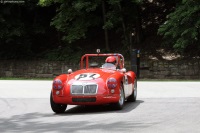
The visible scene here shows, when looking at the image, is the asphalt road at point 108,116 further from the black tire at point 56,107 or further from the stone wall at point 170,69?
the stone wall at point 170,69

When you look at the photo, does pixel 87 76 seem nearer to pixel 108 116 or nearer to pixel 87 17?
pixel 108 116

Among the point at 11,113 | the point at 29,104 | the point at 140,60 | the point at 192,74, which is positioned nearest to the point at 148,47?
the point at 140,60

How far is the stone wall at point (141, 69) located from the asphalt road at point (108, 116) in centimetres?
1393

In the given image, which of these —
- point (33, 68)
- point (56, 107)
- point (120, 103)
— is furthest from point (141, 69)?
point (56, 107)

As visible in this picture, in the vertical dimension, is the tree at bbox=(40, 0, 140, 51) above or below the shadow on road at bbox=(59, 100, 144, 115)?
above

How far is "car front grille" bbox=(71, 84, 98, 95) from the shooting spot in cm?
1192

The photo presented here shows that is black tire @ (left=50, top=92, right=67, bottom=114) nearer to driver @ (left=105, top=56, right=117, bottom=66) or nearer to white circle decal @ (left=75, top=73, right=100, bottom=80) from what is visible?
white circle decal @ (left=75, top=73, right=100, bottom=80)

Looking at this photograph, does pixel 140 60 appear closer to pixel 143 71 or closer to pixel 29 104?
pixel 143 71

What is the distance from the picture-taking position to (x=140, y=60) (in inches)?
1238

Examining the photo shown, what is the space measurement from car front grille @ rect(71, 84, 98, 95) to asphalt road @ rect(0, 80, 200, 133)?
1.52 feet

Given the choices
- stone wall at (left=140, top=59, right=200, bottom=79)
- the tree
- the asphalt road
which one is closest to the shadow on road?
the asphalt road

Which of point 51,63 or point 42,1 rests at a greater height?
point 42,1

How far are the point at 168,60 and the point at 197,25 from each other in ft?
12.1

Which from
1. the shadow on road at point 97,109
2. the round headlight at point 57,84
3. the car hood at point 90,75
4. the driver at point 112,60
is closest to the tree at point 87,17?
the driver at point 112,60
